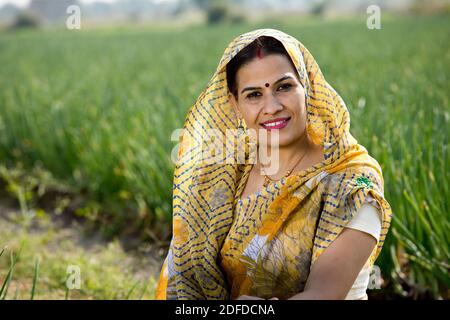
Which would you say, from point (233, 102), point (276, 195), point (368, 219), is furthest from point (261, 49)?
point (368, 219)

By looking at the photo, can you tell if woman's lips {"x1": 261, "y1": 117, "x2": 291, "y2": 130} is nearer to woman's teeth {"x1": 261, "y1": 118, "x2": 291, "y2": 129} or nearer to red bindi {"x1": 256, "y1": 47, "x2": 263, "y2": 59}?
woman's teeth {"x1": 261, "y1": 118, "x2": 291, "y2": 129}

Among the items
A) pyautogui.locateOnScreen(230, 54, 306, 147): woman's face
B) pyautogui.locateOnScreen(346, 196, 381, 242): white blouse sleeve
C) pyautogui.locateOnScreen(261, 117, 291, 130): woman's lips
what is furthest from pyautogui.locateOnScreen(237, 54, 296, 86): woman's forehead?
pyautogui.locateOnScreen(346, 196, 381, 242): white blouse sleeve

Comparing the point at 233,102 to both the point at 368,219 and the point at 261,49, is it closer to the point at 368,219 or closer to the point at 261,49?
the point at 261,49

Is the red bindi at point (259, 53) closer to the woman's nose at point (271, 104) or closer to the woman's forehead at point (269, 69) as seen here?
the woman's forehead at point (269, 69)

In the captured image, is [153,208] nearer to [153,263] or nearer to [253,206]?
[153,263]

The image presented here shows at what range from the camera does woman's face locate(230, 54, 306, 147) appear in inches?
63.1

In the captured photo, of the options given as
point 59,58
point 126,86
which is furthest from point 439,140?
point 59,58

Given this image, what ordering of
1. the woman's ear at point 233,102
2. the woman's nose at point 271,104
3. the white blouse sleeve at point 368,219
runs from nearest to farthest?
the white blouse sleeve at point 368,219, the woman's nose at point 271,104, the woman's ear at point 233,102

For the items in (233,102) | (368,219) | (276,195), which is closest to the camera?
(368,219)

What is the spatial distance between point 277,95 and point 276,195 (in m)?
0.28

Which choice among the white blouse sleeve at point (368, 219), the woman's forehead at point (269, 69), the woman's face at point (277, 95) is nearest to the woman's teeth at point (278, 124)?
the woman's face at point (277, 95)

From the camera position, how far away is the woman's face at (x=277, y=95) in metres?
1.60

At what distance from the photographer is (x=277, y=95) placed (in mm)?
1623
